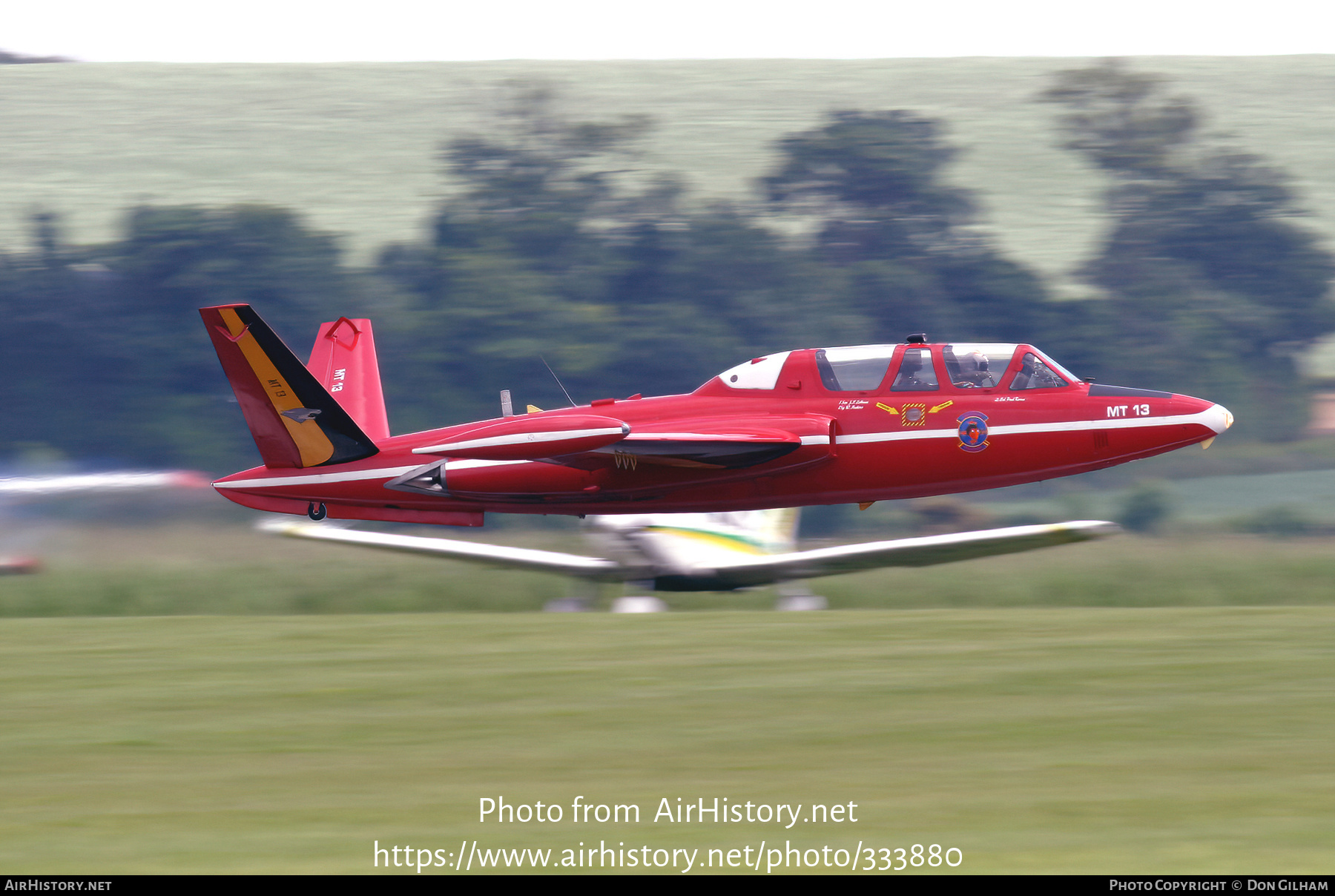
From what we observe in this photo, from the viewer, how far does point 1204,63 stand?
9494 cm

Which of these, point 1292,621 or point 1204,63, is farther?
point 1204,63

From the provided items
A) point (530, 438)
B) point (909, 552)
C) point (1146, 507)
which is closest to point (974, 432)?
point (909, 552)

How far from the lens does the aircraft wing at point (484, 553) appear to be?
20734 mm

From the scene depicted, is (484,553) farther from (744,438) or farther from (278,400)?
(744,438)

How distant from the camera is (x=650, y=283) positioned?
62.9m

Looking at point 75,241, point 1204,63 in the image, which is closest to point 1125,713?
point 75,241

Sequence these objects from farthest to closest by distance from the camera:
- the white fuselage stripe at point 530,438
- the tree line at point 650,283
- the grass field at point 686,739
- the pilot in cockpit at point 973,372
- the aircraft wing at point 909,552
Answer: the tree line at point 650,283, the aircraft wing at point 909,552, the pilot in cockpit at point 973,372, the white fuselage stripe at point 530,438, the grass field at point 686,739

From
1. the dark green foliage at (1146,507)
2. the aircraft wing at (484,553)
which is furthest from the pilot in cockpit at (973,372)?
the dark green foliage at (1146,507)

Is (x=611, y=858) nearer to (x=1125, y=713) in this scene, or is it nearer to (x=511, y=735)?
(x=511, y=735)

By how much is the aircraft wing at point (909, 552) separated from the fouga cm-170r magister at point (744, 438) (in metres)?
3.39

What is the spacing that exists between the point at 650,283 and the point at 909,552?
43.9m

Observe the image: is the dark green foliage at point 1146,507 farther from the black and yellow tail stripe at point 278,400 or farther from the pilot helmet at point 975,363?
the black and yellow tail stripe at point 278,400

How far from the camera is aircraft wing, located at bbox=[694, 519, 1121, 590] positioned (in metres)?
19.7

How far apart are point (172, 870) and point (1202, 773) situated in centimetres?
658
